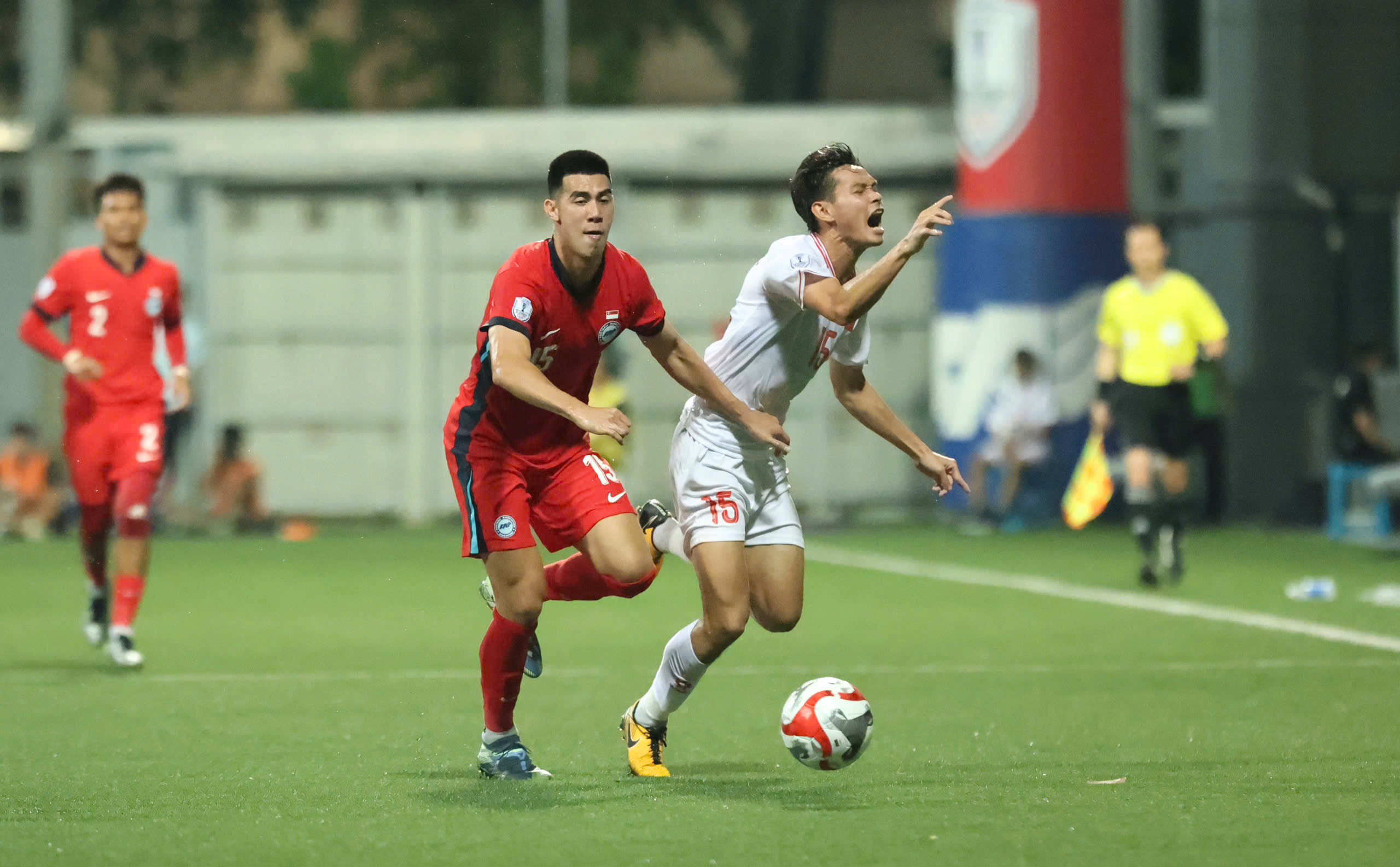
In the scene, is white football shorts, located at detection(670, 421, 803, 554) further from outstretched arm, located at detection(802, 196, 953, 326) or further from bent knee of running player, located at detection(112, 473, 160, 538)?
bent knee of running player, located at detection(112, 473, 160, 538)

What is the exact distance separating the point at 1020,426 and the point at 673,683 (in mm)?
13235

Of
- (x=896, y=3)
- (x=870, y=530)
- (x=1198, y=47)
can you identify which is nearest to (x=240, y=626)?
(x=870, y=530)

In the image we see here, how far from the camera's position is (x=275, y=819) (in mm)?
6543

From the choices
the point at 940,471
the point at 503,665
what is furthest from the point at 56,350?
the point at 940,471

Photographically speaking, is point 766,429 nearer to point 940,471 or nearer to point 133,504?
point 940,471

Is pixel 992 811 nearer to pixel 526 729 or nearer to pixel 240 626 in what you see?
pixel 526 729

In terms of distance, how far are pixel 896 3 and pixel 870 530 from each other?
22.0m

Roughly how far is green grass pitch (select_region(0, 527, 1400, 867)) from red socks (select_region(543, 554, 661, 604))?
0.57 m

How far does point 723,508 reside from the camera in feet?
24.4

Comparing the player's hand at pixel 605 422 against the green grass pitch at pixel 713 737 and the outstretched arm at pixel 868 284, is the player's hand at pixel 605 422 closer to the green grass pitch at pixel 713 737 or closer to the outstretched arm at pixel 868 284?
the outstretched arm at pixel 868 284

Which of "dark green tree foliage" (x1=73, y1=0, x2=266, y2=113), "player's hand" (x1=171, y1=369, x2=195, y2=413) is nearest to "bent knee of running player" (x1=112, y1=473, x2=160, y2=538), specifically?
"player's hand" (x1=171, y1=369, x2=195, y2=413)

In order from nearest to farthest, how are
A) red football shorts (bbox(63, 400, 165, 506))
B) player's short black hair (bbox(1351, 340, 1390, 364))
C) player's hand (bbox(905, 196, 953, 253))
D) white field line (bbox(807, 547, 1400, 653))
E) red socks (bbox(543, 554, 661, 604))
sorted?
player's hand (bbox(905, 196, 953, 253)), red socks (bbox(543, 554, 661, 604)), red football shorts (bbox(63, 400, 165, 506)), white field line (bbox(807, 547, 1400, 653)), player's short black hair (bbox(1351, 340, 1390, 364))

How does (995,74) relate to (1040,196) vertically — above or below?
above

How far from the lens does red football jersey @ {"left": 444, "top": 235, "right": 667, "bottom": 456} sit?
6992mm
